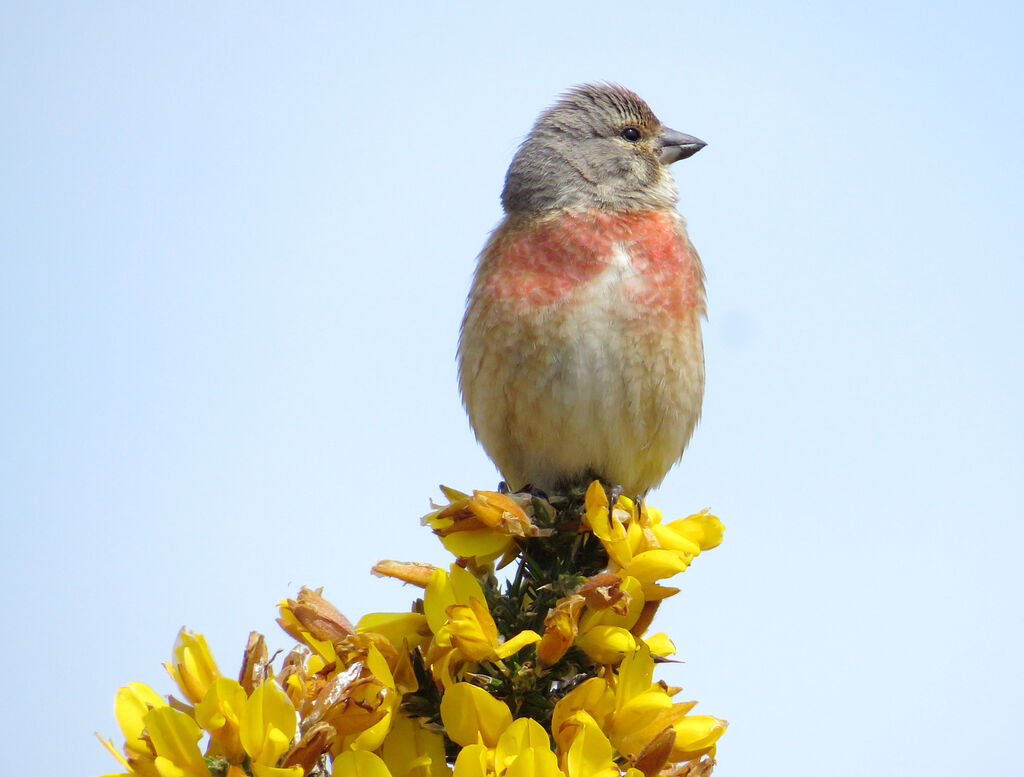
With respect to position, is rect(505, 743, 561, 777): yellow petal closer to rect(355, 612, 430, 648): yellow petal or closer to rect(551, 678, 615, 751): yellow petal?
rect(551, 678, 615, 751): yellow petal

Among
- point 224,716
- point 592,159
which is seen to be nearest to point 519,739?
point 224,716

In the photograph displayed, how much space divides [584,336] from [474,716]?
7.33 feet

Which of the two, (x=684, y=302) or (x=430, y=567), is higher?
(x=684, y=302)

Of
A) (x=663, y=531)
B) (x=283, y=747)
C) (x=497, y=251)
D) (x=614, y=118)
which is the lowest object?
(x=283, y=747)

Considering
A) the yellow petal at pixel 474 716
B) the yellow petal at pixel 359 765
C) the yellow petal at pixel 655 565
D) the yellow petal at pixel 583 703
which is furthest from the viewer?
the yellow petal at pixel 655 565

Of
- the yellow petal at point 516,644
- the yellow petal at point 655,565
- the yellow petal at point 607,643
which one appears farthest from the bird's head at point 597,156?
the yellow petal at point 516,644

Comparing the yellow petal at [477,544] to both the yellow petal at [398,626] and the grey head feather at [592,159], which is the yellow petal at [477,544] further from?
the grey head feather at [592,159]

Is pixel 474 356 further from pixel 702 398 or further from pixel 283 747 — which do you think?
pixel 283 747

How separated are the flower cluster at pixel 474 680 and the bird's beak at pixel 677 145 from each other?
2.97m

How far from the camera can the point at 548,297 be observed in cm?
479

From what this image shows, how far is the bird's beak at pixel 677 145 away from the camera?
586cm

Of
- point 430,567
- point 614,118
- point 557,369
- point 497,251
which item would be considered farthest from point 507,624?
point 614,118

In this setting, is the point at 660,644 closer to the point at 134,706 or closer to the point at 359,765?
the point at 359,765

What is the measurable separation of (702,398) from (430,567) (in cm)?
239
